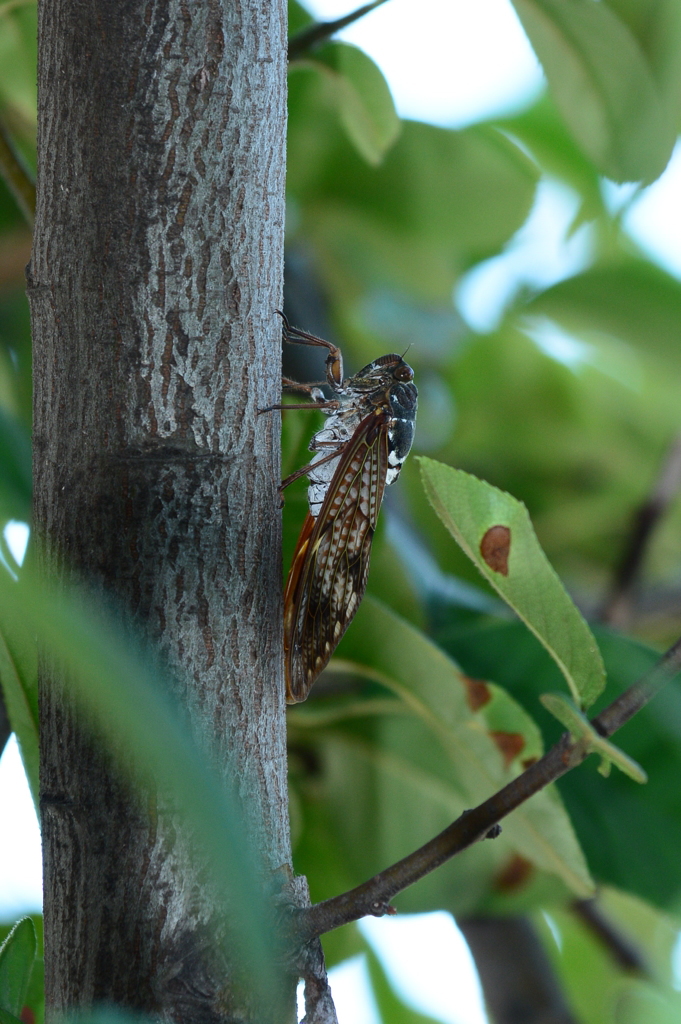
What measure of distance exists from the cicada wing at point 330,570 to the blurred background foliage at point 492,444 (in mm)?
32

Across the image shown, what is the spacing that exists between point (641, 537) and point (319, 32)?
26.4 inches

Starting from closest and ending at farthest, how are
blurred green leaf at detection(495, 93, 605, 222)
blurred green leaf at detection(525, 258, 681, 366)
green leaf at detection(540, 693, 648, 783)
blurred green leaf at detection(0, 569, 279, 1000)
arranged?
blurred green leaf at detection(0, 569, 279, 1000) < green leaf at detection(540, 693, 648, 783) < blurred green leaf at detection(525, 258, 681, 366) < blurred green leaf at detection(495, 93, 605, 222)

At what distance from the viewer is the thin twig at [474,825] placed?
338 millimetres

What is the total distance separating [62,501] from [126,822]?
13 centimetres

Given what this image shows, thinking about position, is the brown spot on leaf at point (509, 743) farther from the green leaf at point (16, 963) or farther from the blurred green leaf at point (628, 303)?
the blurred green leaf at point (628, 303)

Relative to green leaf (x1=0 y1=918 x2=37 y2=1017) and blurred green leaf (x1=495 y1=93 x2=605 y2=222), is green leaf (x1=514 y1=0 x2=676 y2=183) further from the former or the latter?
green leaf (x1=0 y1=918 x2=37 y2=1017)

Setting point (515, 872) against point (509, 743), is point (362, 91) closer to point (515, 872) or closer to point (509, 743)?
point (509, 743)

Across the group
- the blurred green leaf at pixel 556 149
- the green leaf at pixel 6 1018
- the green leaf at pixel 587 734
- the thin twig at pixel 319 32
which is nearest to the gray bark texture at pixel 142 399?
the green leaf at pixel 6 1018

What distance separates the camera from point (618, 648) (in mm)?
647

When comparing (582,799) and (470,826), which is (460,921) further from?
(470,826)

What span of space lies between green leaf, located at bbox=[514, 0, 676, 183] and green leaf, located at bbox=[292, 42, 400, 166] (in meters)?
0.11

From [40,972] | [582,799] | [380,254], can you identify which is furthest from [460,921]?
[380,254]

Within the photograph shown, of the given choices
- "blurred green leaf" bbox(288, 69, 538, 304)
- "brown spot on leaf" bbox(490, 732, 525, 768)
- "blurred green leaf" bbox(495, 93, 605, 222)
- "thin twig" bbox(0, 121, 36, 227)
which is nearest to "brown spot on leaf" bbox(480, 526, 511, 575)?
"brown spot on leaf" bbox(490, 732, 525, 768)

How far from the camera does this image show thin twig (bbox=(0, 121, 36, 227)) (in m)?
0.56
